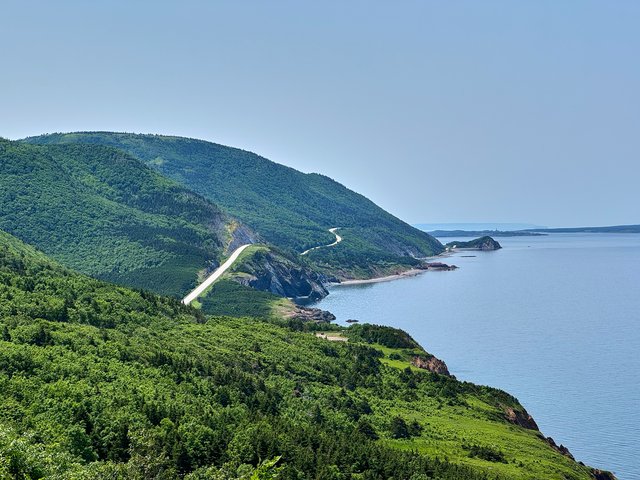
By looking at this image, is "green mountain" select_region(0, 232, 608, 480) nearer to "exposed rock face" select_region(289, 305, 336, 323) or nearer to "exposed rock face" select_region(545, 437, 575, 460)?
"exposed rock face" select_region(545, 437, 575, 460)

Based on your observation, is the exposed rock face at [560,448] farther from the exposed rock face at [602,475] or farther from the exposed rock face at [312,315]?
the exposed rock face at [312,315]

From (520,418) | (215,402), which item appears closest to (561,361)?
(520,418)

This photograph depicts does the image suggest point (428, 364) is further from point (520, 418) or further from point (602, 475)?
point (602, 475)

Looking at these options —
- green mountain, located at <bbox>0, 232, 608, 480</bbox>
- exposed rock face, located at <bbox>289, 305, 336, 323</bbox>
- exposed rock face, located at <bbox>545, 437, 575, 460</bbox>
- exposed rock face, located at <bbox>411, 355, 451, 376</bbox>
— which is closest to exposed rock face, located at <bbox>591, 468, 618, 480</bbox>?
green mountain, located at <bbox>0, 232, 608, 480</bbox>

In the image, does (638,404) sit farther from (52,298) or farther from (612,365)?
(52,298)

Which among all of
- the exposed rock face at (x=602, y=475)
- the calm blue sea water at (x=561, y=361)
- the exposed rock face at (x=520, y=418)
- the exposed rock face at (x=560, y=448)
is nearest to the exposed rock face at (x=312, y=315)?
the calm blue sea water at (x=561, y=361)
